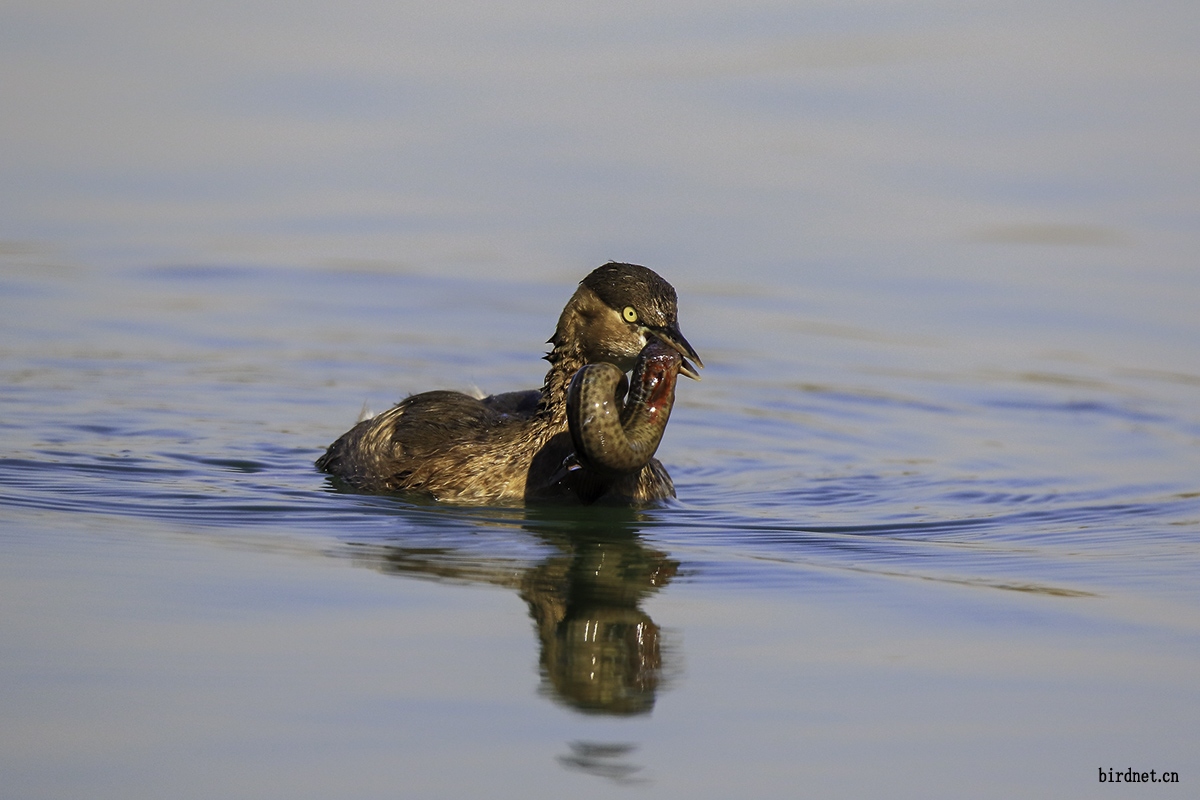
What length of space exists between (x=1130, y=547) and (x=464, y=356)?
6773mm

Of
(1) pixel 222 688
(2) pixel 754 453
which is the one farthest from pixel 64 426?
(1) pixel 222 688

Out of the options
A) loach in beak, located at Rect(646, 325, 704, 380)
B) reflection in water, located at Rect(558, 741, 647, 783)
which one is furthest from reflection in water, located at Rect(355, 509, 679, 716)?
loach in beak, located at Rect(646, 325, 704, 380)

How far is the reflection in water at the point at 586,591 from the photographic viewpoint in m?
5.73

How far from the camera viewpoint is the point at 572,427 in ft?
27.5

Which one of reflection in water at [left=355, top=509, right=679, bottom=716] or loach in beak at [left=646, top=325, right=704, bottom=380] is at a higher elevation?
loach in beak at [left=646, top=325, right=704, bottom=380]

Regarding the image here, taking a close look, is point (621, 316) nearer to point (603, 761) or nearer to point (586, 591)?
point (586, 591)

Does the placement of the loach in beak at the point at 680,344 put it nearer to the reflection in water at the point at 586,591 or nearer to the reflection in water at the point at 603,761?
the reflection in water at the point at 586,591

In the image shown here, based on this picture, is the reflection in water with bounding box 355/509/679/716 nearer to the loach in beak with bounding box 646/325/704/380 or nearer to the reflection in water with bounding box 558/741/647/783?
the reflection in water with bounding box 558/741/647/783

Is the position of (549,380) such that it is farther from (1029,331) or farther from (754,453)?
(1029,331)

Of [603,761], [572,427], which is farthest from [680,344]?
[603,761]

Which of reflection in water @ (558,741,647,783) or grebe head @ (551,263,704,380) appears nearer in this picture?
reflection in water @ (558,741,647,783)

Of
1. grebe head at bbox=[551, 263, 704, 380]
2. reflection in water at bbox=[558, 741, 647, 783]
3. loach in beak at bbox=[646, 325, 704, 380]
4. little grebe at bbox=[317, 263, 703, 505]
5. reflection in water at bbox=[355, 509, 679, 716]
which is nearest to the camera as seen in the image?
reflection in water at bbox=[558, 741, 647, 783]

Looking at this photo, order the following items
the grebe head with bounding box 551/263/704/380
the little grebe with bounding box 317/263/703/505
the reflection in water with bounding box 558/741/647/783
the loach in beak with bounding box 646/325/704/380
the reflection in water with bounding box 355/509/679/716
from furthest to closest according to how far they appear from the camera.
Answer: the grebe head with bounding box 551/263/704/380 < the loach in beak with bounding box 646/325/704/380 < the little grebe with bounding box 317/263/703/505 < the reflection in water with bounding box 355/509/679/716 < the reflection in water with bounding box 558/741/647/783

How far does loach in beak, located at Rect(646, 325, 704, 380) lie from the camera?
8570mm
